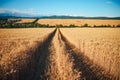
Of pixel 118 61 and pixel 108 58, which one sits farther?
pixel 108 58

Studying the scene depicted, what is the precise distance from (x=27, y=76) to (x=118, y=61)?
5.75 m

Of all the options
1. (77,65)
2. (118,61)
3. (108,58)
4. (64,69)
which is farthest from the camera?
(108,58)

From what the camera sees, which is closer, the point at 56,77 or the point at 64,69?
the point at 56,77

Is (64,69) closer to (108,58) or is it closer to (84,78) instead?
(84,78)

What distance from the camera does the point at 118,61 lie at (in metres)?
10.2

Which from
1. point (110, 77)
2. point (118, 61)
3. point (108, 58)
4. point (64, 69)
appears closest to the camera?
point (110, 77)

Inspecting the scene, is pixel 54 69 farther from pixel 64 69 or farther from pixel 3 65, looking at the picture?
pixel 3 65

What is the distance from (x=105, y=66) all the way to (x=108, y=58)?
Result: 1.38 meters

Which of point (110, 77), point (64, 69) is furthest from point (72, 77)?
point (110, 77)

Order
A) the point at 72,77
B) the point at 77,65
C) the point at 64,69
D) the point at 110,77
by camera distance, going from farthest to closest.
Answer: the point at 77,65, the point at 64,69, the point at 110,77, the point at 72,77

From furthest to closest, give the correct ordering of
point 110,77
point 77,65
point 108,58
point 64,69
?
point 108,58
point 77,65
point 64,69
point 110,77

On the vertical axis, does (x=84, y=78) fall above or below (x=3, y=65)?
below

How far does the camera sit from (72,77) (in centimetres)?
762

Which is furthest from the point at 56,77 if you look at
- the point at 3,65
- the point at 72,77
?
the point at 3,65
